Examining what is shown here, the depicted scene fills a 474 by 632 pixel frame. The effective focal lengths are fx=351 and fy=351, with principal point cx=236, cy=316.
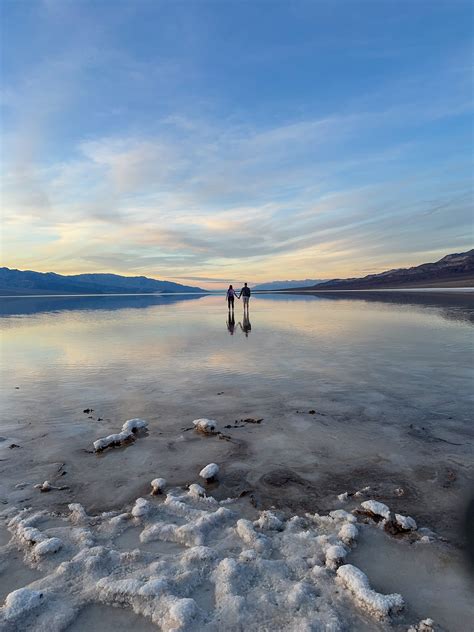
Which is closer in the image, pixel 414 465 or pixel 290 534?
pixel 290 534

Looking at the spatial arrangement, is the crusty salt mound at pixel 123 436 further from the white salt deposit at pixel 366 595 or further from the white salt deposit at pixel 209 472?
the white salt deposit at pixel 366 595

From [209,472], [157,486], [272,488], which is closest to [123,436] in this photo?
[157,486]

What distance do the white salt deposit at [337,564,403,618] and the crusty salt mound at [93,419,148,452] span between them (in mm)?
4278

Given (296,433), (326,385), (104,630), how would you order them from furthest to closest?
(326,385) → (296,433) → (104,630)

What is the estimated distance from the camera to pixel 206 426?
673 cm

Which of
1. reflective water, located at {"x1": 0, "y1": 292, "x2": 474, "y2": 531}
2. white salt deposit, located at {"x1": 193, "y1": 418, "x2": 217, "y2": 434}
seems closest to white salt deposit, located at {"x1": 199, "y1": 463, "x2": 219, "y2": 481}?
reflective water, located at {"x1": 0, "y1": 292, "x2": 474, "y2": 531}

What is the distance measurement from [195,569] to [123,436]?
3.38 metres

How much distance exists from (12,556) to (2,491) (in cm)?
149

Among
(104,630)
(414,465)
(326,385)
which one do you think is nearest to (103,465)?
(104,630)

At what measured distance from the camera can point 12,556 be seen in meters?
3.67

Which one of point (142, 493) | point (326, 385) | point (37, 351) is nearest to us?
point (142, 493)

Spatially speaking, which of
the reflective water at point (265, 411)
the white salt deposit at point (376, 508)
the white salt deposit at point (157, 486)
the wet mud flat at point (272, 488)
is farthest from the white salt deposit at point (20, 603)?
the white salt deposit at point (376, 508)

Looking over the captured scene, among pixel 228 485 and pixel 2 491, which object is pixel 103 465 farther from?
pixel 228 485

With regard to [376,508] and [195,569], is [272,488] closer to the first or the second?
[376,508]
